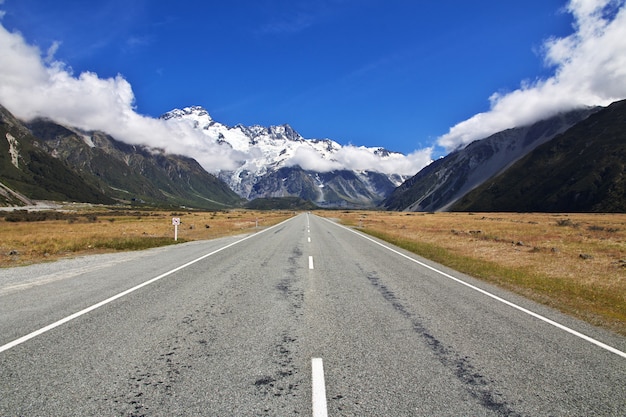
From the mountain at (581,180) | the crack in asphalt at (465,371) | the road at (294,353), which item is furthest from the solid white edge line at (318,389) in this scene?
the mountain at (581,180)

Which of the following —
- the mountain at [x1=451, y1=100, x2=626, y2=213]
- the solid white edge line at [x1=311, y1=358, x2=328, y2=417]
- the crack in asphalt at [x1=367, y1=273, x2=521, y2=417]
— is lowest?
the crack in asphalt at [x1=367, y1=273, x2=521, y2=417]

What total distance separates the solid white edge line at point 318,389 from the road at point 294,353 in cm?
2

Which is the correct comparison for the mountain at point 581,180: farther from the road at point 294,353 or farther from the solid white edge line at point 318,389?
the solid white edge line at point 318,389

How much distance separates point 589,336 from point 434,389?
14.4ft

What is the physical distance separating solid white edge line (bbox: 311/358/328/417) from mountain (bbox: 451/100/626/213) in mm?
168544

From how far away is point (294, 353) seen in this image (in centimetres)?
562

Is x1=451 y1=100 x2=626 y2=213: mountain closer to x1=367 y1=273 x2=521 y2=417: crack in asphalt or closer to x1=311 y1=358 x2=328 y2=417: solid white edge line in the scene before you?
x1=367 y1=273 x2=521 y2=417: crack in asphalt

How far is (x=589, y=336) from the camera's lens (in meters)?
6.88

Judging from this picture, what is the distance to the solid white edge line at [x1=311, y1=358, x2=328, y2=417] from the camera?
3990mm

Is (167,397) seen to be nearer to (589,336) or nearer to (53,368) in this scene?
(53,368)

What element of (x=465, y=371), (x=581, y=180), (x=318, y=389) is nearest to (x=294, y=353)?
(x=318, y=389)

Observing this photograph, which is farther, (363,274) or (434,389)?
(363,274)

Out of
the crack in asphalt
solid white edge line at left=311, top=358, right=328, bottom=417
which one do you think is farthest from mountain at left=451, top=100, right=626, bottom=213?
solid white edge line at left=311, top=358, right=328, bottom=417

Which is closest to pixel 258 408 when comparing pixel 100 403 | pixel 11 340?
pixel 100 403
